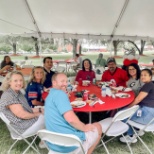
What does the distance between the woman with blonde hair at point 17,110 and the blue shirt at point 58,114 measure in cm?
45

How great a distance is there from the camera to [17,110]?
2.24 metres

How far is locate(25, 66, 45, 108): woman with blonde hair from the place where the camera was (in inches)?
125

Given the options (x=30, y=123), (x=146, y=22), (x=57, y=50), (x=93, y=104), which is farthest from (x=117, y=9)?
(x=57, y=50)

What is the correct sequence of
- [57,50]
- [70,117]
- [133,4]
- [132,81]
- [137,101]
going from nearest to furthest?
[70,117] → [137,101] → [132,81] → [133,4] → [57,50]

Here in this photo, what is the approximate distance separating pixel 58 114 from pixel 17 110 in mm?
614

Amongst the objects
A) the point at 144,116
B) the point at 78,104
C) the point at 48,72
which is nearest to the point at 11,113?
the point at 78,104

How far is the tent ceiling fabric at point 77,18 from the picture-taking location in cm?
505

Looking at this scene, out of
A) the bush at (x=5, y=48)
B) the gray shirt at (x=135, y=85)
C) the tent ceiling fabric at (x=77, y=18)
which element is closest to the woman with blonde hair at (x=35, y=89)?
the gray shirt at (x=135, y=85)

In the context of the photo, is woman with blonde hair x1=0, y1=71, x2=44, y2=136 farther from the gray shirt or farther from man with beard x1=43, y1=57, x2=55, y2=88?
the gray shirt

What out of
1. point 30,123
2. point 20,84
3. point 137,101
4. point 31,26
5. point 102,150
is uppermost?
point 31,26

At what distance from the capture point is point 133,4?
15.9 feet

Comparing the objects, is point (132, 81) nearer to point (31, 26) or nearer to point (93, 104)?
point (93, 104)

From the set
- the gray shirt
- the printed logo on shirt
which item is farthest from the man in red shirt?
the printed logo on shirt

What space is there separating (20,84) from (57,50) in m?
39.0
